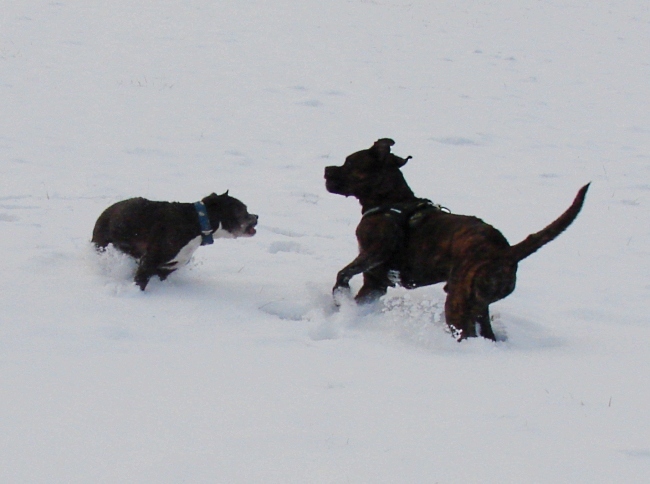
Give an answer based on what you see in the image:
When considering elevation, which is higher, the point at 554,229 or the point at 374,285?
the point at 554,229

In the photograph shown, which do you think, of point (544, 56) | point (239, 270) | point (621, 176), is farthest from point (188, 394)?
point (544, 56)

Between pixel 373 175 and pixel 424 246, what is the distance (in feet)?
2.78

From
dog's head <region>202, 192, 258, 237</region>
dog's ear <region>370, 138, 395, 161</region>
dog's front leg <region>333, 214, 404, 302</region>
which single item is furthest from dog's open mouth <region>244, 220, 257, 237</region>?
dog's ear <region>370, 138, 395, 161</region>

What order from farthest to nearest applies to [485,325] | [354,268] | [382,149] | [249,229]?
1. [249,229]
2. [382,149]
3. [354,268]
4. [485,325]

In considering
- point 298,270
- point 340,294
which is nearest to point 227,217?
point 298,270

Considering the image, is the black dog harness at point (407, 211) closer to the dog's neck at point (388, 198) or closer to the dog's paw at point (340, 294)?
the dog's neck at point (388, 198)

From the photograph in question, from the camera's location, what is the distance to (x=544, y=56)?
18.0 meters

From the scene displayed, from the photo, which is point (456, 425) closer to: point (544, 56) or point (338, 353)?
point (338, 353)

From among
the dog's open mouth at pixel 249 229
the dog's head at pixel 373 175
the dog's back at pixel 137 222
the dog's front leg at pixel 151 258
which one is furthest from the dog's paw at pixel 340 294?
the dog's front leg at pixel 151 258

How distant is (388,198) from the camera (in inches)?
249

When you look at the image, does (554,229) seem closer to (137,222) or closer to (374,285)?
(374,285)

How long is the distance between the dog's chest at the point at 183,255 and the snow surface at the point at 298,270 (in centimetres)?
17

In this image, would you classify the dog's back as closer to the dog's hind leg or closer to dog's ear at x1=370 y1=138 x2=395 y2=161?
dog's ear at x1=370 y1=138 x2=395 y2=161

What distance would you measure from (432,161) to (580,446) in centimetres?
773
